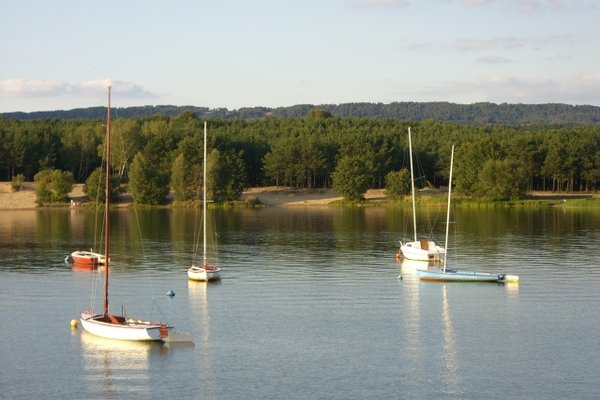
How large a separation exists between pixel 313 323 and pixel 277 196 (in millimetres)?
127351

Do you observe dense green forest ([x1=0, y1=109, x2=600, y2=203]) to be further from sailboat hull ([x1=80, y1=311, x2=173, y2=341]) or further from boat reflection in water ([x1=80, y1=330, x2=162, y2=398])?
boat reflection in water ([x1=80, y1=330, x2=162, y2=398])

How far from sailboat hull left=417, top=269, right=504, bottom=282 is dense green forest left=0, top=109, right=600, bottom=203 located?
90.3 meters

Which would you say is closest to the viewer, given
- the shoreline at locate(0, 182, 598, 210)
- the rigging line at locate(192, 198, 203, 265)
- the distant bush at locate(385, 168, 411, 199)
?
the rigging line at locate(192, 198, 203, 265)

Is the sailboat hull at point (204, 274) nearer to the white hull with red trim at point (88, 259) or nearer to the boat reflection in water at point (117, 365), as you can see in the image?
the white hull with red trim at point (88, 259)

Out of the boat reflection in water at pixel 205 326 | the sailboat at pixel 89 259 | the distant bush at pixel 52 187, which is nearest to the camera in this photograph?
the boat reflection in water at pixel 205 326

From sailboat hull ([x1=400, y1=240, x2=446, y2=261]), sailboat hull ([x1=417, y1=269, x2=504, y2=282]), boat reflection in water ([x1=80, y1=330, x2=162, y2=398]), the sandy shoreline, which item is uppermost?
the sandy shoreline

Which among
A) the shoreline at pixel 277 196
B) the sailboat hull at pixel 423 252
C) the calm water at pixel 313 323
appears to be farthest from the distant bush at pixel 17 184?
the sailboat hull at pixel 423 252

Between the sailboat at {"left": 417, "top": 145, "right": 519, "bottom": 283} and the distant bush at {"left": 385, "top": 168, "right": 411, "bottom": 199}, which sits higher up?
the distant bush at {"left": 385, "top": 168, "right": 411, "bottom": 199}

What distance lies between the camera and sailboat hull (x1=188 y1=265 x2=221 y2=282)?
227 ft

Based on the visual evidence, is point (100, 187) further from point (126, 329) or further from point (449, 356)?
point (449, 356)

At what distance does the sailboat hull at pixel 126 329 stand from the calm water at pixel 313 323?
1.67ft

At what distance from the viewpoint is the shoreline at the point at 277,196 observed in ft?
554

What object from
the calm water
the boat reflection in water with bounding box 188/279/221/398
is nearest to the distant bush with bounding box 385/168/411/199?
the calm water

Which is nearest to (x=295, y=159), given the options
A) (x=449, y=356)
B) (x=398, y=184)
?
(x=398, y=184)
